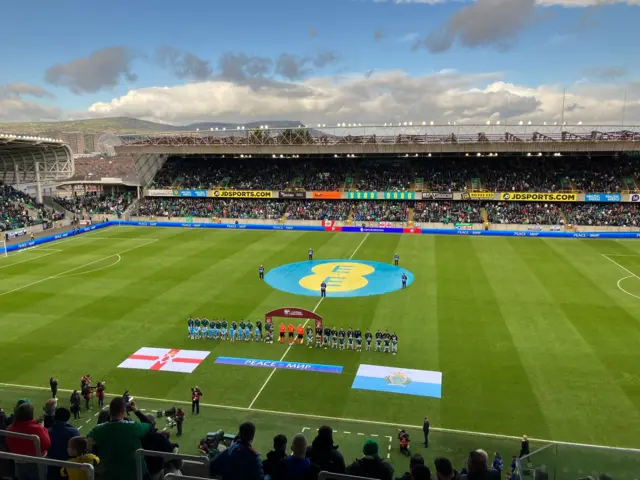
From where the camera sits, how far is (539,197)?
57.9m

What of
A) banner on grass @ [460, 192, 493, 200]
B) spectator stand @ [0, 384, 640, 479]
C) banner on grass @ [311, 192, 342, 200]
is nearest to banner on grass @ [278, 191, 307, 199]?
banner on grass @ [311, 192, 342, 200]

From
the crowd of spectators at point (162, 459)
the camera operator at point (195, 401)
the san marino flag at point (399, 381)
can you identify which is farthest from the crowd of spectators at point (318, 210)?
the crowd of spectators at point (162, 459)

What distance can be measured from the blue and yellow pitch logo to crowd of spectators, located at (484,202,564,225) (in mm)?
23309

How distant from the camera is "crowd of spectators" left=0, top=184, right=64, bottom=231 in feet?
176

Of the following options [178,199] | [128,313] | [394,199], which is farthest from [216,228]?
[128,313]

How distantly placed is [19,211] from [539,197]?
59688mm

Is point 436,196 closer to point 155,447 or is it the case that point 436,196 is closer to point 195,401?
point 195,401

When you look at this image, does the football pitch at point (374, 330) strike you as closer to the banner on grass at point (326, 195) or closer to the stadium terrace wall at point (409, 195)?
the stadium terrace wall at point (409, 195)

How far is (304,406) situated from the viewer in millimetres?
17922

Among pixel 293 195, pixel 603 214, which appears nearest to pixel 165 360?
pixel 293 195

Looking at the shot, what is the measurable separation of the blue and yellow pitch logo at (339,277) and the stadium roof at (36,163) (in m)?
41.1

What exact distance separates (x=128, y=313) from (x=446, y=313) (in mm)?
17572

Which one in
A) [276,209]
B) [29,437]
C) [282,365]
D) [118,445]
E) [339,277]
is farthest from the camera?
[276,209]

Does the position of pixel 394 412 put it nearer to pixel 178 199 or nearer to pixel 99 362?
pixel 99 362
